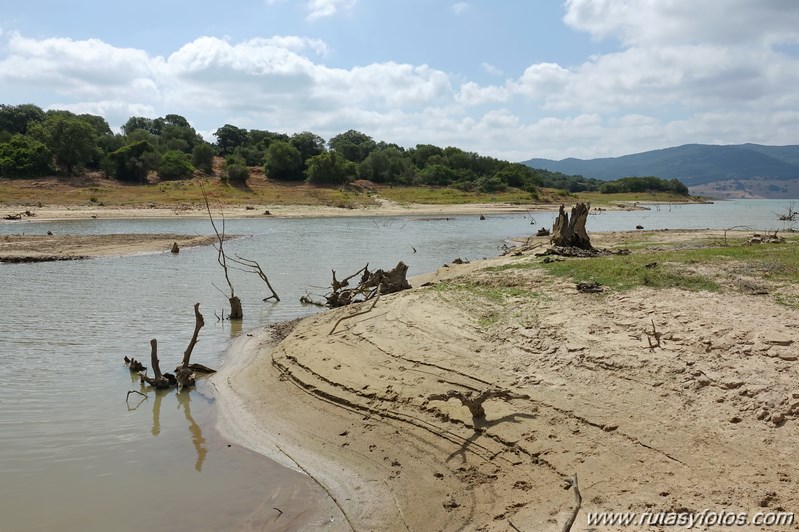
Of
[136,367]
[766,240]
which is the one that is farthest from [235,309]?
[766,240]

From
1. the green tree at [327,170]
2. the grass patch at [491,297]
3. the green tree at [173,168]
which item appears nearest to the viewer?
the grass patch at [491,297]

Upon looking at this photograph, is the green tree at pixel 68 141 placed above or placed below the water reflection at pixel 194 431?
above

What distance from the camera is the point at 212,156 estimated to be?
7388 cm

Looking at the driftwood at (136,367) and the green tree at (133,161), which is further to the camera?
the green tree at (133,161)

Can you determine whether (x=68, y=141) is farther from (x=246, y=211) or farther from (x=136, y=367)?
(x=136, y=367)

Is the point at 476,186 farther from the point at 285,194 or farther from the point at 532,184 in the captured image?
the point at 285,194

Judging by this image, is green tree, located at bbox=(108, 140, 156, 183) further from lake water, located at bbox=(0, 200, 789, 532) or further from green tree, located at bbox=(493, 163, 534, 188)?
green tree, located at bbox=(493, 163, 534, 188)

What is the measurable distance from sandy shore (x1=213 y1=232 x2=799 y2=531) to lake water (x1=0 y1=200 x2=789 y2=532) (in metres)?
0.66

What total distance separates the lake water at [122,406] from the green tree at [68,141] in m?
47.0

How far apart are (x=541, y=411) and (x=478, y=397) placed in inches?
28.3

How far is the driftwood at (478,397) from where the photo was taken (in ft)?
21.9

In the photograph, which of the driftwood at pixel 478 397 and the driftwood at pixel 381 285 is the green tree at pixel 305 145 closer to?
the driftwood at pixel 381 285

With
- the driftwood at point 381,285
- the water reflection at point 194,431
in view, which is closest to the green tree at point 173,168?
the driftwood at point 381,285

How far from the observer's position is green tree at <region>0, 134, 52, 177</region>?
Result: 6112 centimetres
